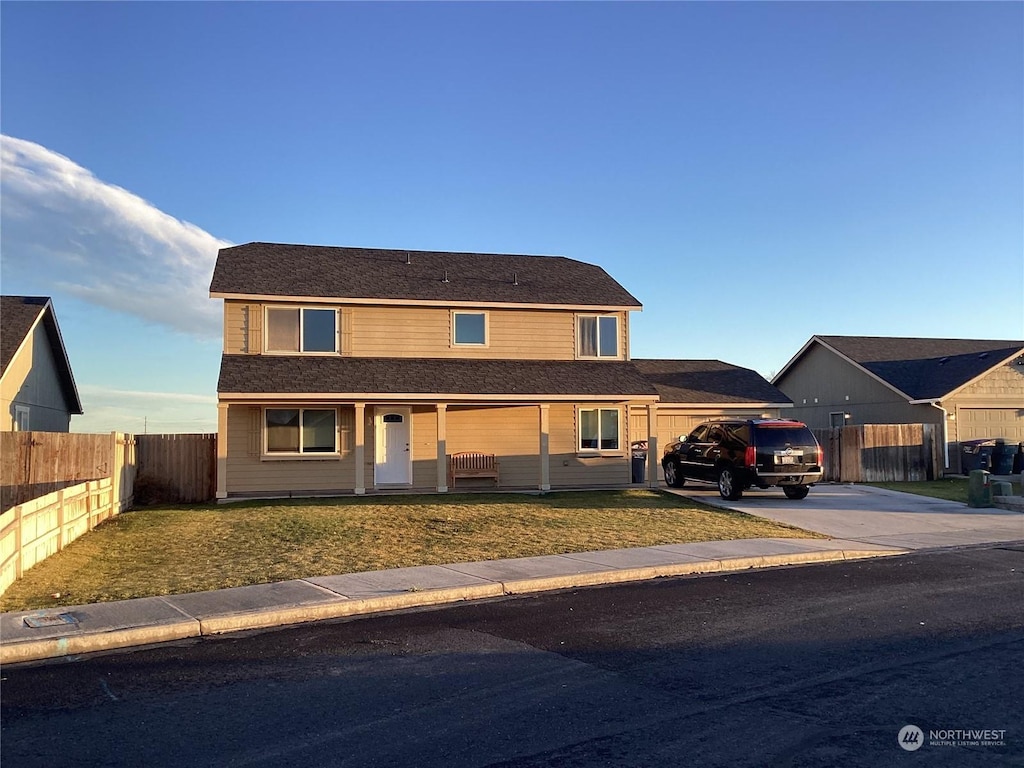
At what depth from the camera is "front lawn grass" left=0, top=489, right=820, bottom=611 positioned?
11.0 m

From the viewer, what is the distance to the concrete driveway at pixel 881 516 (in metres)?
15.8

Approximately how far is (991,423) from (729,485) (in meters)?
15.2

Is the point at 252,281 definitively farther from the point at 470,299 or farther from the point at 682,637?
the point at 682,637

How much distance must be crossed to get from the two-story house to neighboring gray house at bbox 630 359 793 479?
3.43 m

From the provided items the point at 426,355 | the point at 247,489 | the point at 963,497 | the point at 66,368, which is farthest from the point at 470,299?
the point at 66,368

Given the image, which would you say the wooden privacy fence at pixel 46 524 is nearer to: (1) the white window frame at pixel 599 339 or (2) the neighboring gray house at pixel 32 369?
(2) the neighboring gray house at pixel 32 369

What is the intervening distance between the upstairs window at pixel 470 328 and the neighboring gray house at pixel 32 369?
41.0 ft

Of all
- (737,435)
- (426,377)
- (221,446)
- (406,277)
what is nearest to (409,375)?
(426,377)

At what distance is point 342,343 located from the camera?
24203 mm

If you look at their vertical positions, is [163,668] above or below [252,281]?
below

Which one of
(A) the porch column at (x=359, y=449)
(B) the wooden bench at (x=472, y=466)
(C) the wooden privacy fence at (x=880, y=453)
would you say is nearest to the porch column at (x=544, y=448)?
(B) the wooden bench at (x=472, y=466)

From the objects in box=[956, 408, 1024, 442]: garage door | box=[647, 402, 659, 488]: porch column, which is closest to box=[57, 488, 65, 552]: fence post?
box=[647, 402, 659, 488]: porch column

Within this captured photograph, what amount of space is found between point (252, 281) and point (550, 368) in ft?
28.5

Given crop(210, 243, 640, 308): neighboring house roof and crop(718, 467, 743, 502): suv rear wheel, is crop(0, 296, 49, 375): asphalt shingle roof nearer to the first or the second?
crop(210, 243, 640, 308): neighboring house roof
